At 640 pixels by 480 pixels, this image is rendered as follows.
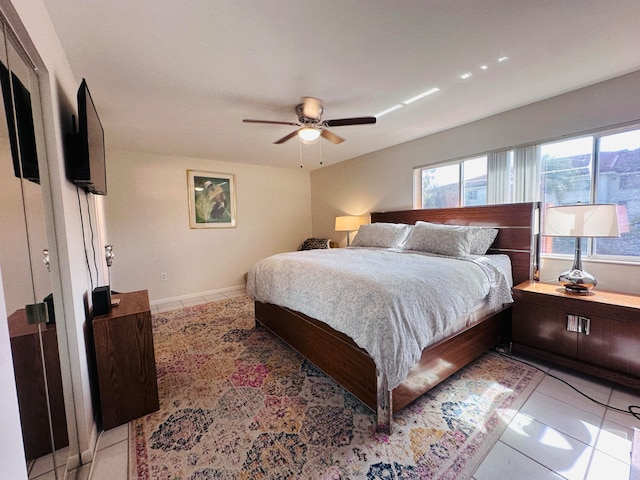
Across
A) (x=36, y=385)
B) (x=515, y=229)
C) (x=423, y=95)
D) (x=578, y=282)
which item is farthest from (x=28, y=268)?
(x=515, y=229)

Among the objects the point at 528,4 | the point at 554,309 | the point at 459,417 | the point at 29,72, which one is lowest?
the point at 459,417

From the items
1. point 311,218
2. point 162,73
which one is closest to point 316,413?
point 162,73

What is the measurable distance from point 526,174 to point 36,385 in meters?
3.95

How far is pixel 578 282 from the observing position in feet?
7.14

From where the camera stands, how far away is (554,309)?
2174mm

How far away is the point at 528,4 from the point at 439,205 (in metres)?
2.41

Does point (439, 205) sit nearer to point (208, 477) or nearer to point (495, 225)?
point (495, 225)

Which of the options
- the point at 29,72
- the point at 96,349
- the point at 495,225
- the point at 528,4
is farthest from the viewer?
the point at 495,225

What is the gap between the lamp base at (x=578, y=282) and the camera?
215 cm

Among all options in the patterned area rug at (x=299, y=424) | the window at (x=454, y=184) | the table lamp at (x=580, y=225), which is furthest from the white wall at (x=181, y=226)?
the table lamp at (x=580, y=225)

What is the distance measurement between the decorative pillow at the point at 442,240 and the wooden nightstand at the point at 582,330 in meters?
0.59

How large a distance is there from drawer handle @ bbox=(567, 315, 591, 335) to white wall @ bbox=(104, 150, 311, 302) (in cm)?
442

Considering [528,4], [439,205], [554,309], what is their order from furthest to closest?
[439,205] < [554,309] < [528,4]

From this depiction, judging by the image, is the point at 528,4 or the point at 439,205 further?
→ the point at 439,205
